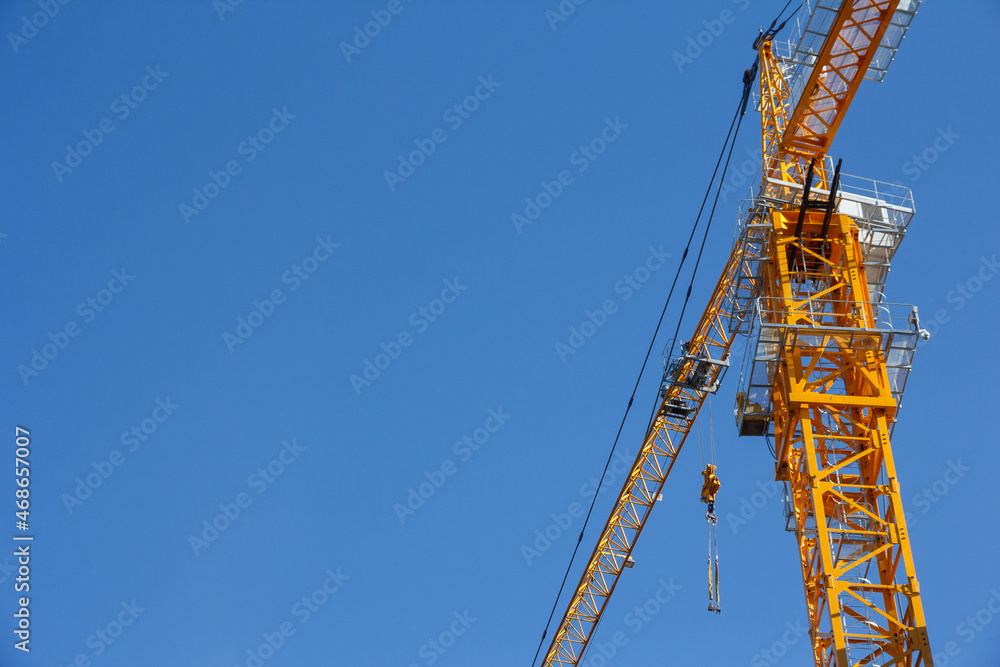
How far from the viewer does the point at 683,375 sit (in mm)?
41938

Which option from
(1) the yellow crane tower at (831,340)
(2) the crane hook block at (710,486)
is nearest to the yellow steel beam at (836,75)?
(1) the yellow crane tower at (831,340)

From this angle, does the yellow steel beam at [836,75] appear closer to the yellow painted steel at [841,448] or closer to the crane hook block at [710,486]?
the yellow painted steel at [841,448]

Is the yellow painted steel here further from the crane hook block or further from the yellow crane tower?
the crane hook block

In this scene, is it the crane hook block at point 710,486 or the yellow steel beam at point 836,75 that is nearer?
the yellow steel beam at point 836,75

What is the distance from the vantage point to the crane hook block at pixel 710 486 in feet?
140

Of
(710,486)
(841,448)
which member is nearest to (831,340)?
(841,448)

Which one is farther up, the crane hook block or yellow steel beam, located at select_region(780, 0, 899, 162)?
yellow steel beam, located at select_region(780, 0, 899, 162)

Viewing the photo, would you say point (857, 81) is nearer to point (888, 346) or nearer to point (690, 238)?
point (888, 346)

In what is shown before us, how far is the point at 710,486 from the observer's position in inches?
1681

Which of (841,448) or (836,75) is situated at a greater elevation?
(836,75)

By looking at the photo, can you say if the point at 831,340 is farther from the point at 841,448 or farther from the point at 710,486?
the point at 710,486

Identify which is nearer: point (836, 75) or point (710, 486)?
point (836, 75)

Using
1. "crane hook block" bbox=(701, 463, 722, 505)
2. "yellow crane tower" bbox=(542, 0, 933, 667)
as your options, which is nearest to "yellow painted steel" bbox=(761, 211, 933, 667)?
"yellow crane tower" bbox=(542, 0, 933, 667)

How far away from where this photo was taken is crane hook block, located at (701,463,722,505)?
4266 centimetres
